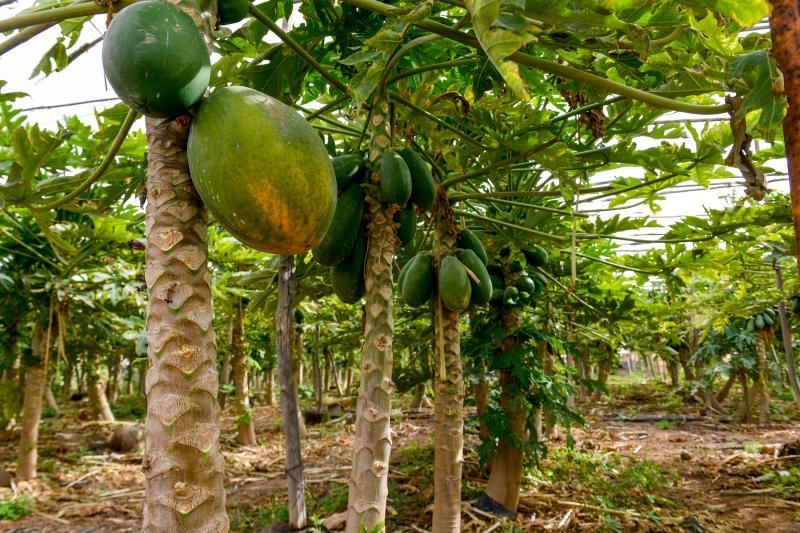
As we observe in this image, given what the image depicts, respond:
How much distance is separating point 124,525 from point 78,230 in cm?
254

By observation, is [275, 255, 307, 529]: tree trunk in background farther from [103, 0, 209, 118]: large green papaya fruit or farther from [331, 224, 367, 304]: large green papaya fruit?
[103, 0, 209, 118]: large green papaya fruit

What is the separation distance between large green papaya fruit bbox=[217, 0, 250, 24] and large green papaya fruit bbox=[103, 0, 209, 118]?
16 centimetres

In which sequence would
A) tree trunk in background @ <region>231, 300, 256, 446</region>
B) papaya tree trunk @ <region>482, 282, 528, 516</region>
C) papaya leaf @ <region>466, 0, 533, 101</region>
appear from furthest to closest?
1. tree trunk in background @ <region>231, 300, 256, 446</region>
2. papaya tree trunk @ <region>482, 282, 528, 516</region>
3. papaya leaf @ <region>466, 0, 533, 101</region>

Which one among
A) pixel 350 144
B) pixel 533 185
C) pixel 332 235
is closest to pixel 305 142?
pixel 332 235

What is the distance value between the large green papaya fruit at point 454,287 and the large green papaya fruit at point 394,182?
1.77ft

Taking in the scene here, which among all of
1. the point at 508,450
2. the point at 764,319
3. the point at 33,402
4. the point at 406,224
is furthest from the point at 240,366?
the point at 764,319

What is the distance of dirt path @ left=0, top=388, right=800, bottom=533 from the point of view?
155 inches

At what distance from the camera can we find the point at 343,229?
5.49 ft

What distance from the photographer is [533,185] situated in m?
3.59

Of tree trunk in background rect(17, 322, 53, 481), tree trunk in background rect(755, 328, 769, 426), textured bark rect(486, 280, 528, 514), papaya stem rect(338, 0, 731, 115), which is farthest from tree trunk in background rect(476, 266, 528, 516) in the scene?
tree trunk in background rect(755, 328, 769, 426)

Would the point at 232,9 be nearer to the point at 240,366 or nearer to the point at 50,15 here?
the point at 50,15

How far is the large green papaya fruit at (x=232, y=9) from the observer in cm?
116

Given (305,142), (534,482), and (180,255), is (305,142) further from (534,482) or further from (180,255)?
(534,482)

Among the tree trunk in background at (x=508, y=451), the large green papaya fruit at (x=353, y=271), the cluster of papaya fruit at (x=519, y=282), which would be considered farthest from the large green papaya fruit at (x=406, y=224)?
the tree trunk in background at (x=508, y=451)
